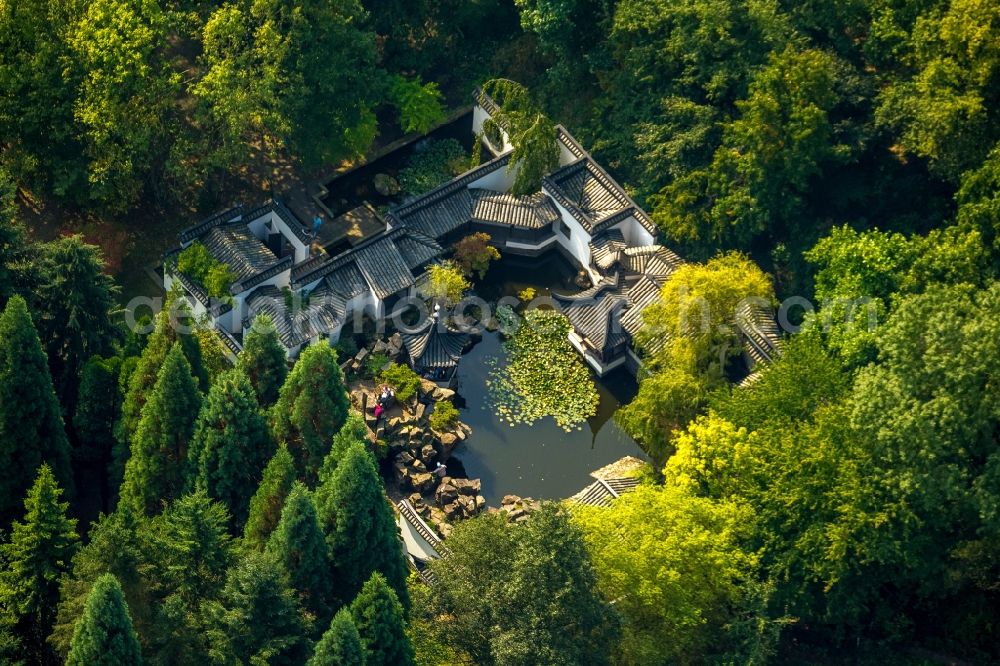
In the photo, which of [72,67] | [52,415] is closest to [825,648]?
[52,415]

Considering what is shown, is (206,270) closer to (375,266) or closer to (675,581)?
(375,266)

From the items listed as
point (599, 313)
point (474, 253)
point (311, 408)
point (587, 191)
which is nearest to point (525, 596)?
point (311, 408)

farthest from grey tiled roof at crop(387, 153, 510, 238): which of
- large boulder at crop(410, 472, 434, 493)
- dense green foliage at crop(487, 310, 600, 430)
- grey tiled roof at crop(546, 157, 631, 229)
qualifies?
large boulder at crop(410, 472, 434, 493)

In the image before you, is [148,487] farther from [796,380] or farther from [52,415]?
[796,380]

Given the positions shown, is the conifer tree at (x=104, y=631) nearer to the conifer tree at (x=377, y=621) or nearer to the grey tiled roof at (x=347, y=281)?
the conifer tree at (x=377, y=621)

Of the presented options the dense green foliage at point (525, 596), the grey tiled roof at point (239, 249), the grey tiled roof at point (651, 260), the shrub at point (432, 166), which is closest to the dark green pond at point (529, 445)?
the grey tiled roof at point (651, 260)

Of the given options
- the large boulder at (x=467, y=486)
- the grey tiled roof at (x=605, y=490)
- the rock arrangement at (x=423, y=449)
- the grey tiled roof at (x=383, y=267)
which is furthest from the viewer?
the grey tiled roof at (x=383, y=267)

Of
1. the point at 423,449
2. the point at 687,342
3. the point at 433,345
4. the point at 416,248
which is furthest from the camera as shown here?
the point at 416,248
